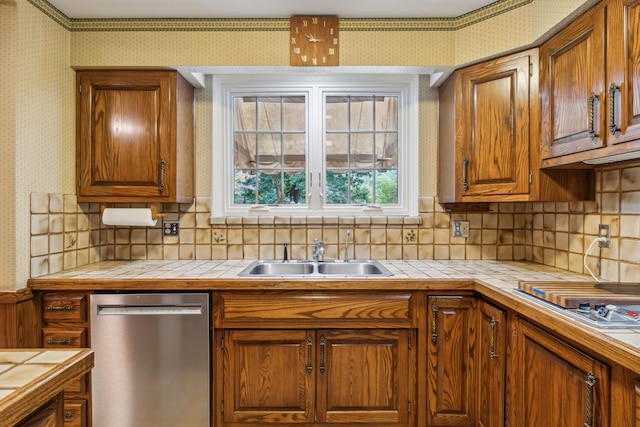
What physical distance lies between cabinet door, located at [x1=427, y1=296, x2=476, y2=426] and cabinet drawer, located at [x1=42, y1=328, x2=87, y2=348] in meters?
1.74

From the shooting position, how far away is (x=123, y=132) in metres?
2.10

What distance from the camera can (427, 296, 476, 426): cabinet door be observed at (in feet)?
6.00

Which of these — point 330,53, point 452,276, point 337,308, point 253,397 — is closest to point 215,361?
point 253,397

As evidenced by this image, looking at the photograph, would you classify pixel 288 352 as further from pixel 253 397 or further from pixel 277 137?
pixel 277 137

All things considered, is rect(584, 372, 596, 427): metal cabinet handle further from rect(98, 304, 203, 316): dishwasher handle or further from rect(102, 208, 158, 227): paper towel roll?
rect(102, 208, 158, 227): paper towel roll

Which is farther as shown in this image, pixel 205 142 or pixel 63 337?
pixel 205 142

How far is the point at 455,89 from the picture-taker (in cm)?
210

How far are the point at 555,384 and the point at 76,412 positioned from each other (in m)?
2.13

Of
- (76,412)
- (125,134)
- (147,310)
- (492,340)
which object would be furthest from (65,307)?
(492,340)

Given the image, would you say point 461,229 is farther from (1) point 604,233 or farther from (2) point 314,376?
(2) point 314,376

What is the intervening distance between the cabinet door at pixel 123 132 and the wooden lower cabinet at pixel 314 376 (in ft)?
3.55

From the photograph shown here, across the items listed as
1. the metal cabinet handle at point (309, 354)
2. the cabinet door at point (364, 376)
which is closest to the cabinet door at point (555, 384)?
the cabinet door at point (364, 376)

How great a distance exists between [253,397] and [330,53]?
1902 mm

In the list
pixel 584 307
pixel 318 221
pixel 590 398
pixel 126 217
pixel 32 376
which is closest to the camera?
pixel 32 376
